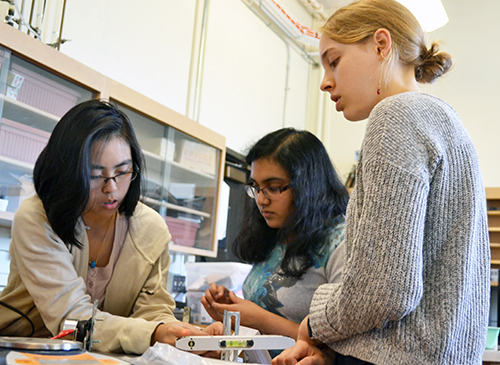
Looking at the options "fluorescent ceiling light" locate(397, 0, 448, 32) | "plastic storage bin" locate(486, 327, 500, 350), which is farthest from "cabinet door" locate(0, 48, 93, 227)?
"fluorescent ceiling light" locate(397, 0, 448, 32)

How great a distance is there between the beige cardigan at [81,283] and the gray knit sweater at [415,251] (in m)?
0.49

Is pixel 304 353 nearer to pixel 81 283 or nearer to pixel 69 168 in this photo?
pixel 81 283

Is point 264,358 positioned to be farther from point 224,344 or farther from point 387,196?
point 387,196

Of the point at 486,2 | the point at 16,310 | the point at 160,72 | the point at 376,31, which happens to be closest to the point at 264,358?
the point at 16,310

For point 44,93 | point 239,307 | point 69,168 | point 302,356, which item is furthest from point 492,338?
point 44,93

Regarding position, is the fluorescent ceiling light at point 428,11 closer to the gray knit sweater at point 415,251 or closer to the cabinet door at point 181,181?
the cabinet door at point 181,181

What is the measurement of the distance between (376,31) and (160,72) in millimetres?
2584

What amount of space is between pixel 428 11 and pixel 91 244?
2.74 m

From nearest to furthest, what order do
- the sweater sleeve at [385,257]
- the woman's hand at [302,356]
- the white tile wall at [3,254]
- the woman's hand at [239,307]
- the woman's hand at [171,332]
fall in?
the sweater sleeve at [385,257]
the woman's hand at [302,356]
the woman's hand at [171,332]
the woman's hand at [239,307]
the white tile wall at [3,254]

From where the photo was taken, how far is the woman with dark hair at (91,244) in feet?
3.51

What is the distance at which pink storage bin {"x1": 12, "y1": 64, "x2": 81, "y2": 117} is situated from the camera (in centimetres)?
215

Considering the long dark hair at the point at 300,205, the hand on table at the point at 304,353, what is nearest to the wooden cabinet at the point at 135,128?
the long dark hair at the point at 300,205

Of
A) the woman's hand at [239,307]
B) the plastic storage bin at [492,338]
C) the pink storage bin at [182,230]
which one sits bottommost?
the plastic storage bin at [492,338]

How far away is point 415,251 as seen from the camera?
67 centimetres
